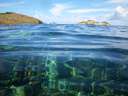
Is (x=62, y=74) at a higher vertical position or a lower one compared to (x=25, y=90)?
higher

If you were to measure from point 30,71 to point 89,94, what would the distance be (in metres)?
1.62

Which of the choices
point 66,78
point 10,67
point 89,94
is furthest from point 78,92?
point 10,67

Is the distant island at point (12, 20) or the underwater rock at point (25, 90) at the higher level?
the distant island at point (12, 20)

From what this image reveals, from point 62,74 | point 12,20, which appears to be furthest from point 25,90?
point 12,20

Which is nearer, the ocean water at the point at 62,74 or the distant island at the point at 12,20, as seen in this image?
the ocean water at the point at 62,74

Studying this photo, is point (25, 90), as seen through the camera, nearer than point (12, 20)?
Yes

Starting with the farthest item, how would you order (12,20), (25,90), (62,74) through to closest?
(12,20), (62,74), (25,90)

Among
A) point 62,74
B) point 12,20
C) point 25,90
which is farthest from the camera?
point 12,20

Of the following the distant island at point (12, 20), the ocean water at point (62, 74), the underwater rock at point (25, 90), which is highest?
the distant island at point (12, 20)

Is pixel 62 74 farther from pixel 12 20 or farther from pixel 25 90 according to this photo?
pixel 12 20

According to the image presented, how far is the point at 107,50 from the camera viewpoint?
3943 millimetres

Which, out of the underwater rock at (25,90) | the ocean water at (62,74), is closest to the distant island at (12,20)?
the ocean water at (62,74)

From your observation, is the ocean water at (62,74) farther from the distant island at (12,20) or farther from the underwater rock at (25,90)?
the distant island at (12,20)

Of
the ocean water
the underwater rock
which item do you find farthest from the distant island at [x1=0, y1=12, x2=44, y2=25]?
the underwater rock
